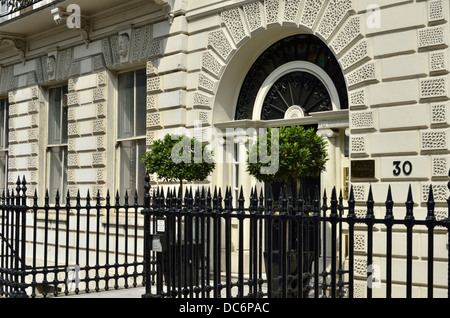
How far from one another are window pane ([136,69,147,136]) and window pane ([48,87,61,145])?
3.37 m

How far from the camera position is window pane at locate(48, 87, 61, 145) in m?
16.7

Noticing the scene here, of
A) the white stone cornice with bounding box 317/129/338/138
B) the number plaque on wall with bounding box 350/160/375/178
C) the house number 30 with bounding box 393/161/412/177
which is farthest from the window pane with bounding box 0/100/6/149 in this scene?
the house number 30 with bounding box 393/161/412/177

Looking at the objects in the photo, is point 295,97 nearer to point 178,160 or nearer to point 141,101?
point 178,160

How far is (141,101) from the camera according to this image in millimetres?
14102

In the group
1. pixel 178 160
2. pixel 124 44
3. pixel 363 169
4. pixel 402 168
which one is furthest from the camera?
pixel 124 44

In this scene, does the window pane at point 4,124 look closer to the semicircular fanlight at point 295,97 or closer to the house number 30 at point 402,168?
the semicircular fanlight at point 295,97

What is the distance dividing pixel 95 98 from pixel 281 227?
926 cm

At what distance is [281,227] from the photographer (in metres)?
6.52

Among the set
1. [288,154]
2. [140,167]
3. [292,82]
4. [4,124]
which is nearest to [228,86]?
[292,82]

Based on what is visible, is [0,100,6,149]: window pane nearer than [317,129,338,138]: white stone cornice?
No

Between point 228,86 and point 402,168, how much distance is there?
4224mm

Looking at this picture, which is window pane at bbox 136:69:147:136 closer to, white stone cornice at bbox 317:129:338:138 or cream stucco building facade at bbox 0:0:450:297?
cream stucco building facade at bbox 0:0:450:297

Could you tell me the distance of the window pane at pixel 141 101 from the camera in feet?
45.9
